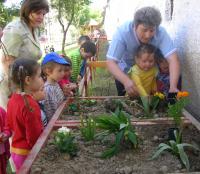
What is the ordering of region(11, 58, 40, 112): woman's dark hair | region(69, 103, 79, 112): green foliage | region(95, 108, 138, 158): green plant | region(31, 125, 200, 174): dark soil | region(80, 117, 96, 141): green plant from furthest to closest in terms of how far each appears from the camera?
region(69, 103, 79, 112): green foliage
region(11, 58, 40, 112): woman's dark hair
region(80, 117, 96, 141): green plant
region(95, 108, 138, 158): green plant
region(31, 125, 200, 174): dark soil

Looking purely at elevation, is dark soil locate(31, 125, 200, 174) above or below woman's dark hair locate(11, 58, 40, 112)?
below

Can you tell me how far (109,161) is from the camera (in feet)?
6.65

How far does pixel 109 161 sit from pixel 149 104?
41.3 inches

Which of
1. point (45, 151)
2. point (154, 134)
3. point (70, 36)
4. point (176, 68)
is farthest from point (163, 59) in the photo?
point (70, 36)

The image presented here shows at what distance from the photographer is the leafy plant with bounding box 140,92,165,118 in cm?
288

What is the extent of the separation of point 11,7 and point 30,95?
162 inches

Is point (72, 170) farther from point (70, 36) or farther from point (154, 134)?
point (70, 36)

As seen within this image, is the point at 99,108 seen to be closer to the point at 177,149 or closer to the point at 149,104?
the point at 149,104

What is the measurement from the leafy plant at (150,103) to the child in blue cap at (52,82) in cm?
78

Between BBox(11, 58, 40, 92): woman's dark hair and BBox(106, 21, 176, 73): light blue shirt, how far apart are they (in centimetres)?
94

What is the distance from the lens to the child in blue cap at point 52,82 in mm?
3295

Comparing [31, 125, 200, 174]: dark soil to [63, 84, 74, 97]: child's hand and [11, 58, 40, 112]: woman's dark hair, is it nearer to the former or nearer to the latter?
[11, 58, 40, 112]: woman's dark hair

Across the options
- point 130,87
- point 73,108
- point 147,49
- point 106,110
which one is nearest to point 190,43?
point 147,49

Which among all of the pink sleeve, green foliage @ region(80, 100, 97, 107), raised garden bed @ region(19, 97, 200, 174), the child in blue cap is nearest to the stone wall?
raised garden bed @ region(19, 97, 200, 174)
